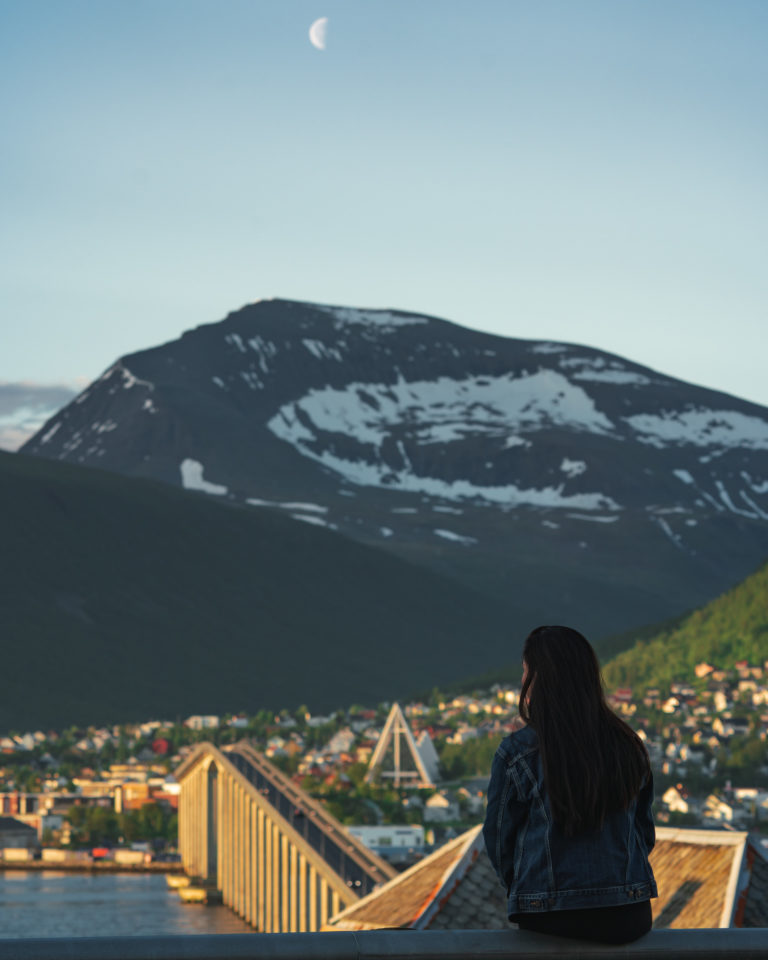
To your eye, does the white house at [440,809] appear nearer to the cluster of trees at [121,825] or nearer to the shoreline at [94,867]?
the shoreline at [94,867]

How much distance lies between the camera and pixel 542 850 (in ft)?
21.9

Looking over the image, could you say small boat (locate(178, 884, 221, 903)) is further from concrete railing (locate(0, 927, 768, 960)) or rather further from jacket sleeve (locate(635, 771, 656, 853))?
concrete railing (locate(0, 927, 768, 960))

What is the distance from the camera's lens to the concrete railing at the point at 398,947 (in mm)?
5992

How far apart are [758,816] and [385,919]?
85.6 m

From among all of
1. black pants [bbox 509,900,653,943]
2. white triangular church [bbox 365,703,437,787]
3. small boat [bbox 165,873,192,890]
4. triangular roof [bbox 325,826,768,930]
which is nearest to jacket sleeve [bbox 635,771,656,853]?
black pants [bbox 509,900,653,943]

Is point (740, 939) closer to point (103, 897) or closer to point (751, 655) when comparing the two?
point (103, 897)

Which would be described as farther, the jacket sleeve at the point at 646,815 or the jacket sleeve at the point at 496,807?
the jacket sleeve at the point at 646,815

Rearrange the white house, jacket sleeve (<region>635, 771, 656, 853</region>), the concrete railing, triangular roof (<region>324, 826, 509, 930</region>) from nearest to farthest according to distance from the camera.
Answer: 1. the concrete railing
2. jacket sleeve (<region>635, 771, 656, 853</region>)
3. triangular roof (<region>324, 826, 509, 930</region>)
4. the white house

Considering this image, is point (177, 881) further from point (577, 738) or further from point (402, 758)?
point (577, 738)

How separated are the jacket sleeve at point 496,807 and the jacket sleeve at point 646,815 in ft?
1.72

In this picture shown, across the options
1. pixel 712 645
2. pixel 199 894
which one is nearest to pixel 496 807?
pixel 199 894

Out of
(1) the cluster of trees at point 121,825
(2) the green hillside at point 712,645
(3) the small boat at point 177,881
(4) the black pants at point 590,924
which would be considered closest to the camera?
(4) the black pants at point 590,924

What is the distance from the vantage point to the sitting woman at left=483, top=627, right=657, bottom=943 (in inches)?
260

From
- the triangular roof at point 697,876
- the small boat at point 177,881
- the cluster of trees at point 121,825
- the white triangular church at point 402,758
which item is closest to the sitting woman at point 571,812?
the triangular roof at point 697,876
